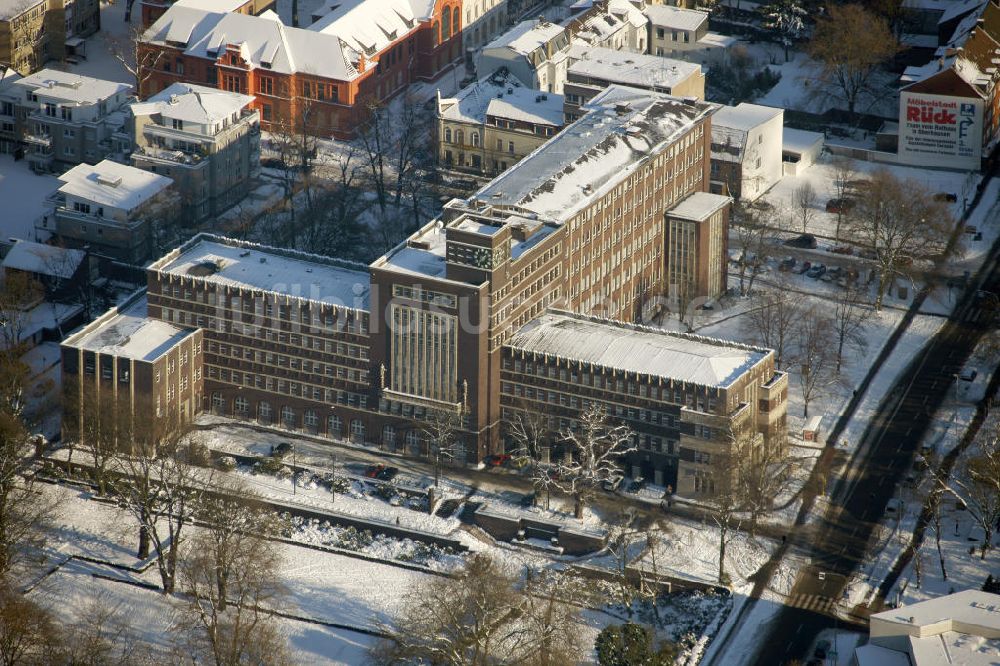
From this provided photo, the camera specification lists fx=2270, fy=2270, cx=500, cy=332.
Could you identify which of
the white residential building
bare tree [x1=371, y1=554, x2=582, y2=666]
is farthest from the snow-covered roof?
bare tree [x1=371, y1=554, x2=582, y2=666]

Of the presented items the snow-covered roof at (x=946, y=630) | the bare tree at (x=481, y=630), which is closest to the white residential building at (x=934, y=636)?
the snow-covered roof at (x=946, y=630)

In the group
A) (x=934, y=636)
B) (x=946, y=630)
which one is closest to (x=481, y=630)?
(x=934, y=636)

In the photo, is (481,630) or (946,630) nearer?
(481,630)

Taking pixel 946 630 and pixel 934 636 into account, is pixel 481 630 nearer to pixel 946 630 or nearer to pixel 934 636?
pixel 934 636

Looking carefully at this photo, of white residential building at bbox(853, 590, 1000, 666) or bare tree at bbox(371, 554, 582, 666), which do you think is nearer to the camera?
white residential building at bbox(853, 590, 1000, 666)

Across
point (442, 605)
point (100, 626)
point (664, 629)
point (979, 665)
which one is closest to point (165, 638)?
point (100, 626)

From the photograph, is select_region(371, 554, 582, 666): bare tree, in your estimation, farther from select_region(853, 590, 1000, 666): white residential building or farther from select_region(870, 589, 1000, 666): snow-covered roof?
select_region(870, 589, 1000, 666): snow-covered roof

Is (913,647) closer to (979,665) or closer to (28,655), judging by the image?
(979,665)

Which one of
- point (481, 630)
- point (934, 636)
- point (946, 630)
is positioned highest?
point (481, 630)

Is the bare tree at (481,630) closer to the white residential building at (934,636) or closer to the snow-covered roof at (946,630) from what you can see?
the white residential building at (934,636)
